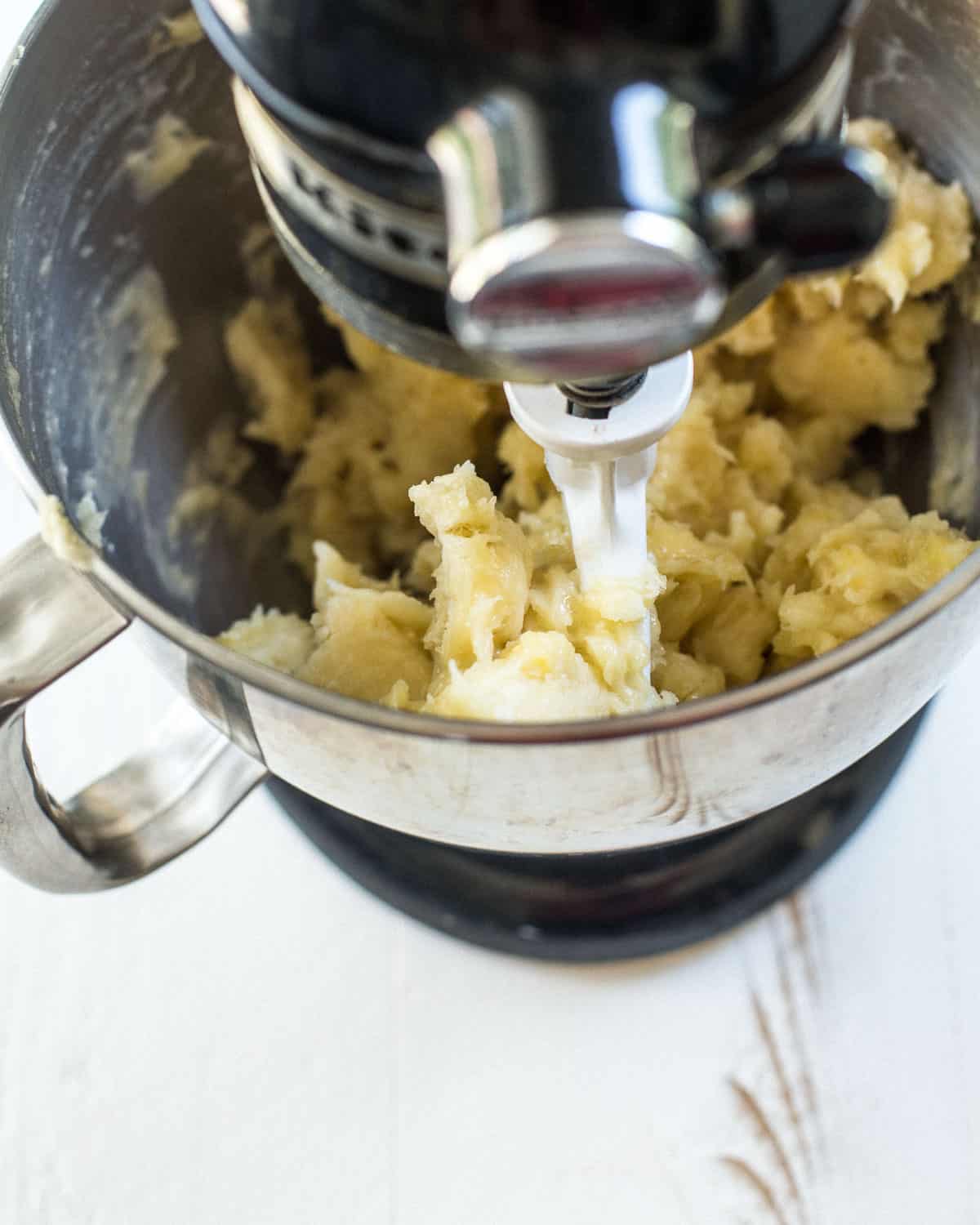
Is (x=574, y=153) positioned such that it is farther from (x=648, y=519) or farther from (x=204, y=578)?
(x=204, y=578)

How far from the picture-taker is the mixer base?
2.60 ft

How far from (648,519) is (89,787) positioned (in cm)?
38

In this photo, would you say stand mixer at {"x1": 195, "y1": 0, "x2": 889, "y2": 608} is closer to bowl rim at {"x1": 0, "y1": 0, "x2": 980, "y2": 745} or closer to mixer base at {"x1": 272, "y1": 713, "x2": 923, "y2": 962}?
bowl rim at {"x1": 0, "y1": 0, "x2": 980, "y2": 745}

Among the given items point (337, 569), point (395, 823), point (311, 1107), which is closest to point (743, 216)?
point (395, 823)

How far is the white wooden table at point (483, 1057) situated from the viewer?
2.43 ft

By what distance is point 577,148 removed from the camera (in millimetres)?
369

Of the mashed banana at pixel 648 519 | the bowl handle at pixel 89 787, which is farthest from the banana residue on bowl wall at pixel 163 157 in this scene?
the bowl handle at pixel 89 787

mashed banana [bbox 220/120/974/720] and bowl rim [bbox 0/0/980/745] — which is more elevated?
bowl rim [bbox 0/0/980/745]

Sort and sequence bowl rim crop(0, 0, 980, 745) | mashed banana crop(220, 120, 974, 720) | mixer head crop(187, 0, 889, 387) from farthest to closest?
mashed banana crop(220, 120, 974, 720) < bowl rim crop(0, 0, 980, 745) < mixer head crop(187, 0, 889, 387)

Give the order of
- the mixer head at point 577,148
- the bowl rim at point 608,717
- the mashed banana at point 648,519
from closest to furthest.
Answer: the mixer head at point 577,148
the bowl rim at point 608,717
the mashed banana at point 648,519

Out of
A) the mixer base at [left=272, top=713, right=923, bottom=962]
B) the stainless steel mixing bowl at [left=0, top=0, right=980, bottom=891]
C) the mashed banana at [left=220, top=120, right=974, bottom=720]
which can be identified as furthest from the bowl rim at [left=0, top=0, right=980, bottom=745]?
the mixer base at [left=272, top=713, right=923, bottom=962]

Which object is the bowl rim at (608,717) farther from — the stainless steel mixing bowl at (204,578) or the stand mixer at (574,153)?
the stand mixer at (574,153)

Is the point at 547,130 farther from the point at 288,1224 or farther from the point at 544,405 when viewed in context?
the point at 288,1224

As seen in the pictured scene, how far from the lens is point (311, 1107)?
2.54ft
